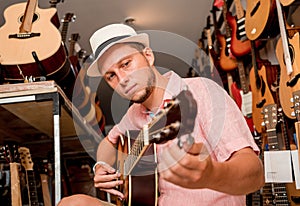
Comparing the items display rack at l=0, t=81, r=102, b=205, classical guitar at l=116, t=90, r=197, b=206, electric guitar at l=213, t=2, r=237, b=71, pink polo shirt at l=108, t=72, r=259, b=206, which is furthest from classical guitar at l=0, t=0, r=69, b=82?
electric guitar at l=213, t=2, r=237, b=71

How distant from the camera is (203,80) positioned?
4.45ft

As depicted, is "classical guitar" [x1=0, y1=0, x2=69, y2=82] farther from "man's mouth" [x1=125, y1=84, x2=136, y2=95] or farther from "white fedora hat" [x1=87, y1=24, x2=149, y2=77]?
"man's mouth" [x1=125, y1=84, x2=136, y2=95]

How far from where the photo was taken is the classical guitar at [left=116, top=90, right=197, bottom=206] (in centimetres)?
77

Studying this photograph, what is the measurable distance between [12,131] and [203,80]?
5.48ft

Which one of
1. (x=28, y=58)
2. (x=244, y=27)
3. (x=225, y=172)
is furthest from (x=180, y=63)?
(x=225, y=172)

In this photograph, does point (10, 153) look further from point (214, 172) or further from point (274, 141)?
point (214, 172)

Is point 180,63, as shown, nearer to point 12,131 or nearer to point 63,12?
point 63,12

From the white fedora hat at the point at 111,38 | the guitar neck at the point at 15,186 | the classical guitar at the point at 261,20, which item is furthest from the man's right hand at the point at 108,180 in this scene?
the classical guitar at the point at 261,20

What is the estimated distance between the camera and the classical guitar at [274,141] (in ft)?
6.16

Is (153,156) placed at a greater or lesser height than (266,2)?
lesser

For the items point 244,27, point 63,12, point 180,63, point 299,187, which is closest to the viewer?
point 299,187

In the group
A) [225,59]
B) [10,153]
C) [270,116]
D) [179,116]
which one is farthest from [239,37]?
[179,116]

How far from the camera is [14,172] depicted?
1999 mm

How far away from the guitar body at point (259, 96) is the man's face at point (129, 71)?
0.93 metres
